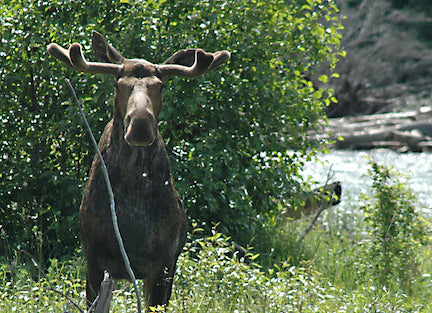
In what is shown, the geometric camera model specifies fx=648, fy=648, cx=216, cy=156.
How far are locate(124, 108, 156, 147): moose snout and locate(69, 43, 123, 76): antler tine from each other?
2.14ft

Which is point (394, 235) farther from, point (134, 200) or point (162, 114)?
point (134, 200)

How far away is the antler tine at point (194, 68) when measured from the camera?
3.92 meters

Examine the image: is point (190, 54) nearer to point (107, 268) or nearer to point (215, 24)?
point (107, 268)

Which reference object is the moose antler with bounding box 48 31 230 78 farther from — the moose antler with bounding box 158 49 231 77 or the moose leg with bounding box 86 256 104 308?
the moose leg with bounding box 86 256 104 308

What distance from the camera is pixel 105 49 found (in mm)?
4336

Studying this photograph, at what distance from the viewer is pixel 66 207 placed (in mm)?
6660

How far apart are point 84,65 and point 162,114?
258 cm

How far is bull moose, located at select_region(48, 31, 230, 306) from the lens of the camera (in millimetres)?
3924

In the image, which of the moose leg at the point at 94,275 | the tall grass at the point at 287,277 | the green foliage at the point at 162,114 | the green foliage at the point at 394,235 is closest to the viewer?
the moose leg at the point at 94,275

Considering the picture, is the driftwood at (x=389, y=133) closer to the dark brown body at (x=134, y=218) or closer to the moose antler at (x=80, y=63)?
the dark brown body at (x=134, y=218)

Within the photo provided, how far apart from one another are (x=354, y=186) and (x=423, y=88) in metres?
11.9

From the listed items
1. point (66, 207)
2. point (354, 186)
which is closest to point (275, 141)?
point (66, 207)

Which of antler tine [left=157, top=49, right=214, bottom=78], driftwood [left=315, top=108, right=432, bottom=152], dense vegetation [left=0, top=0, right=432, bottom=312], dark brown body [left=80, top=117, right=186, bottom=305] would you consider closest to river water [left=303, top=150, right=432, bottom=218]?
driftwood [left=315, top=108, right=432, bottom=152]

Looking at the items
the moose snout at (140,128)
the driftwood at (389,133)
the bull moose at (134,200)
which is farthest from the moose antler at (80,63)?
the driftwood at (389,133)
